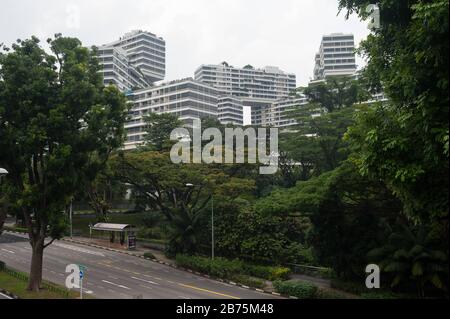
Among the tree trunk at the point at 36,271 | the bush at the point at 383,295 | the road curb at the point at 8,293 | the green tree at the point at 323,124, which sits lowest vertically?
the road curb at the point at 8,293

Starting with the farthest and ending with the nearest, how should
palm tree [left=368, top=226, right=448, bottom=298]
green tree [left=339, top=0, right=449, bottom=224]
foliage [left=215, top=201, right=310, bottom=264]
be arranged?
foliage [left=215, top=201, right=310, bottom=264]
palm tree [left=368, top=226, right=448, bottom=298]
green tree [left=339, top=0, right=449, bottom=224]

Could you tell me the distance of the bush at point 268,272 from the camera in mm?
31375

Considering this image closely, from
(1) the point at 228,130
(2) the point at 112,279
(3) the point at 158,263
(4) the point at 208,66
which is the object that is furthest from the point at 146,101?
(2) the point at 112,279

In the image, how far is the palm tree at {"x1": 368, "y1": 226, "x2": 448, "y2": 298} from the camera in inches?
895

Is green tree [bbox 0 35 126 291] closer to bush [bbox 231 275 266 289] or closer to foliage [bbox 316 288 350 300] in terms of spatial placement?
bush [bbox 231 275 266 289]

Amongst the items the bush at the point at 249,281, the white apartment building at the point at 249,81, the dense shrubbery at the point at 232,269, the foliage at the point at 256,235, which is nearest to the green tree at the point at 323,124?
the foliage at the point at 256,235

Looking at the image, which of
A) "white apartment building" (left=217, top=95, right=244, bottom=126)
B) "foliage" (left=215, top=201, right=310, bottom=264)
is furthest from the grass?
"white apartment building" (left=217, top=95, right=244, bottom=126)

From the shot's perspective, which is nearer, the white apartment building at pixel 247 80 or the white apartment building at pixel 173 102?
the white apartment building at pixel 173 102

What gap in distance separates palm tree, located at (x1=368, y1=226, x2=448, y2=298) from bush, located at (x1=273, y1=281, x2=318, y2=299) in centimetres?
420

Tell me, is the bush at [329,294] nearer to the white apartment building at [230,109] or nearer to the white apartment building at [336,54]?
the white apartment building at [230,109]

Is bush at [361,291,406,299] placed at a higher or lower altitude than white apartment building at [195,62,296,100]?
lower

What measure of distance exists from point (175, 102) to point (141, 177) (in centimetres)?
6338

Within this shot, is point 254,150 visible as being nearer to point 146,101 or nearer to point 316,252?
point 316,252

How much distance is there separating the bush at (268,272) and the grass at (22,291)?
507 inches
